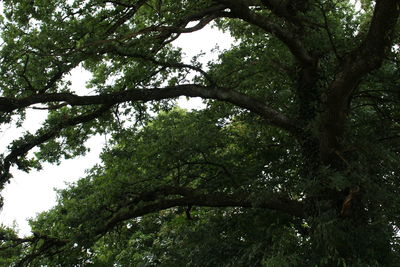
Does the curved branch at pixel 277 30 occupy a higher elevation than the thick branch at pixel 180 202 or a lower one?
higher

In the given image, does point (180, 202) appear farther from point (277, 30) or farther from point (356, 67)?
point (356, 67)

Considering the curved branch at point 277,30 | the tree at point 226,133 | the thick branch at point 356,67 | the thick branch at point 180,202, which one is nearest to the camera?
the thick branch at point 356,67

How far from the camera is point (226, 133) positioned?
8781 millimetres

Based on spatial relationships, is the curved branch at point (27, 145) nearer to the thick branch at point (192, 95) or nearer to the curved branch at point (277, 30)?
the thick branch at point (192, 95)

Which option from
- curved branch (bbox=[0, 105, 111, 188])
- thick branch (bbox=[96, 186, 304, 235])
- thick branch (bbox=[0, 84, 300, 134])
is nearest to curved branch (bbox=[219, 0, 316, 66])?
thick branch (bbox=[0, 84, 300, 134])

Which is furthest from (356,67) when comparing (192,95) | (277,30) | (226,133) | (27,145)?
(27,145)

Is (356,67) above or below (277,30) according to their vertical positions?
below

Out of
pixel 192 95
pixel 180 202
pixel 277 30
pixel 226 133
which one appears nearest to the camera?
pixel 277 30

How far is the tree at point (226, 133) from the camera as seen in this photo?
19.4 ft

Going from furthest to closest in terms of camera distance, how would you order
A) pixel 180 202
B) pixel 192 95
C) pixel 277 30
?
pixel 180 202 → pixel 192 95 → pixel 277 30

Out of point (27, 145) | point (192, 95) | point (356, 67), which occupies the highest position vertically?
point (192, 95)

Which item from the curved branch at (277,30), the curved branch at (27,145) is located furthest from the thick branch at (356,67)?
the curved branch at (27,145)

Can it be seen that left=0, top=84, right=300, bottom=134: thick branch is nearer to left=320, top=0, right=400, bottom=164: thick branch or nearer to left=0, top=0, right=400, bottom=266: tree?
left=0, top=0, right=400, bottom=266: tree

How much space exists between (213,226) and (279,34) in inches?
146
